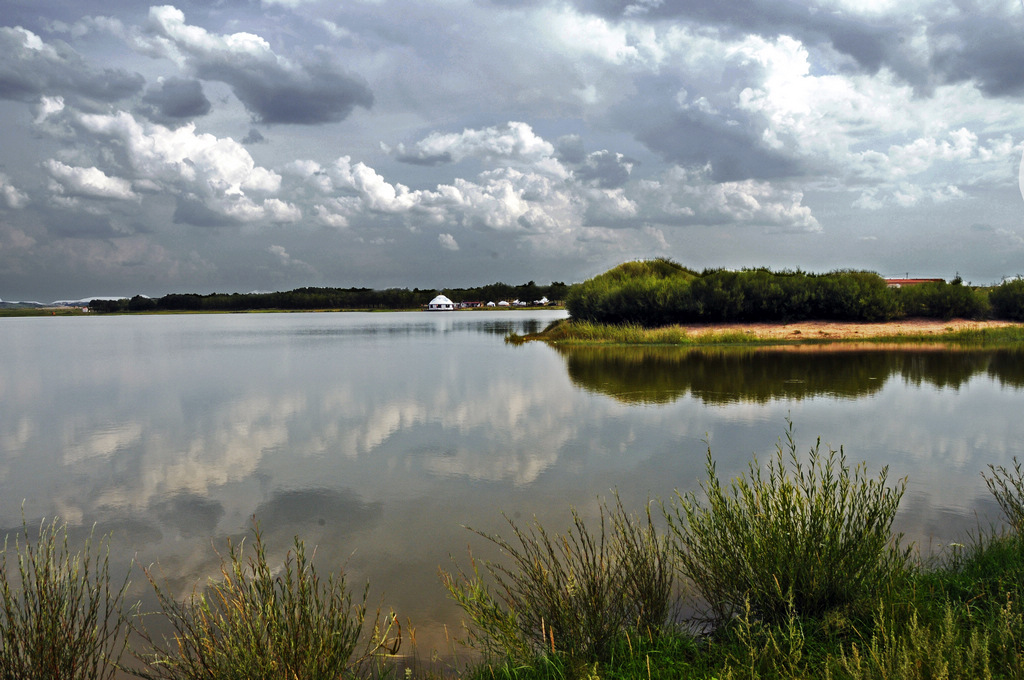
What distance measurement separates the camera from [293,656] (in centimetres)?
339

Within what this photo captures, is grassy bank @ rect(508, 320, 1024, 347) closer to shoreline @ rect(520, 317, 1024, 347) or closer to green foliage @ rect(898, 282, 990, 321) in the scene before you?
shoreline @ rect(520, 317, 1024, 347)

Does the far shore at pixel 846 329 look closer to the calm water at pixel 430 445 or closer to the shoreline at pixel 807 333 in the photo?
the shoreline at pixel 807 333

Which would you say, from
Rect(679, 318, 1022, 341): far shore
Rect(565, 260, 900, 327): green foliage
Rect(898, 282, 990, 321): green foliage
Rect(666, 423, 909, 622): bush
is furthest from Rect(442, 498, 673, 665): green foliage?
Rect(898, 282, 990, 321): green foliage

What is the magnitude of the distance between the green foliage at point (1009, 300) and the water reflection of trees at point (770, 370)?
42.8 feet

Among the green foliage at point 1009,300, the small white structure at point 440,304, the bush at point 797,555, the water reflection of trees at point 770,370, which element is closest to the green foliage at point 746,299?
the water reflection of trees at point 770,370

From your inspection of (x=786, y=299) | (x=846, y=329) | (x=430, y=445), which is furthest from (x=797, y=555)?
(x=846, y=329)

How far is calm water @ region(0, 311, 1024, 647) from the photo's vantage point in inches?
269

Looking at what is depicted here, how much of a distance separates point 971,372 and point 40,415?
26.8 meters

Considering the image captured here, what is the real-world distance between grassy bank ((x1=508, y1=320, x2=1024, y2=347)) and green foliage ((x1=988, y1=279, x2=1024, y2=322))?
2.49 metres

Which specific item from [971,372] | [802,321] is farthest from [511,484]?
[802,321]

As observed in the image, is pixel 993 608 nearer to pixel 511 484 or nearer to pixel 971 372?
pixel 511 484

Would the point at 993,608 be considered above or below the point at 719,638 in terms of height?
Result: above

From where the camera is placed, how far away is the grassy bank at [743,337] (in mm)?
31312

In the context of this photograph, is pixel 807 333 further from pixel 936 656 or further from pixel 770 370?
pixel 936 656
